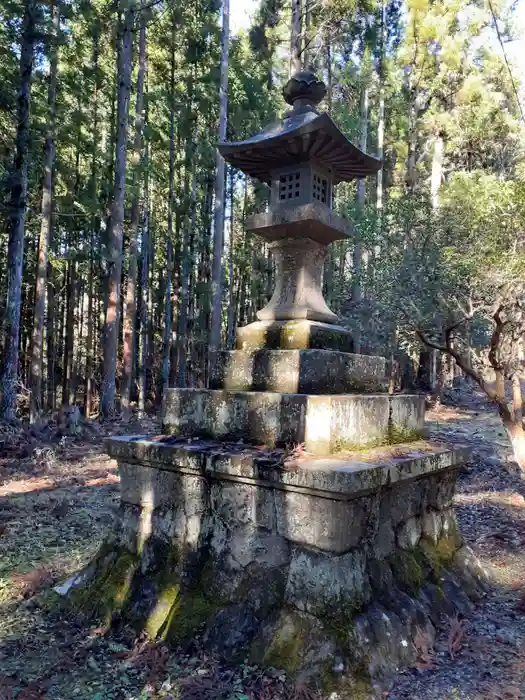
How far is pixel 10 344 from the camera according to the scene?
1014 cm

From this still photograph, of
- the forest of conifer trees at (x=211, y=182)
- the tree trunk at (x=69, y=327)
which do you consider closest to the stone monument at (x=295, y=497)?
the forest of conifer trees at (x=211, y=182)

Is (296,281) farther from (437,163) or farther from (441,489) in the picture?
(437,163)

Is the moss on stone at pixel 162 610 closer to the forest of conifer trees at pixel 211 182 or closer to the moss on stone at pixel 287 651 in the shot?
the moss on stone at pixel 287 651

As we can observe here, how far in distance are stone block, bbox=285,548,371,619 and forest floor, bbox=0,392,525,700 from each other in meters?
0.39

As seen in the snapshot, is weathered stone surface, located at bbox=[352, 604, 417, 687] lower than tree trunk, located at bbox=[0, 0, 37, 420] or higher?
lower

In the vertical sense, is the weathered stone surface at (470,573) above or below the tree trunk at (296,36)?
below

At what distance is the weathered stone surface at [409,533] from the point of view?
340cm

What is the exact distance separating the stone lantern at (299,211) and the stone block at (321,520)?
1.19 m

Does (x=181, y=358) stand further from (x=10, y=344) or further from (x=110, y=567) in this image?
(x=110, y=567)

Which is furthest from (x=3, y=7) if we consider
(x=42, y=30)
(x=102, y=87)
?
(x=102, y=87)

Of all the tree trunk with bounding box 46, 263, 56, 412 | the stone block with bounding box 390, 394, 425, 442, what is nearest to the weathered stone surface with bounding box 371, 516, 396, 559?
the stone block with bounding box 390, 394, 425, 442

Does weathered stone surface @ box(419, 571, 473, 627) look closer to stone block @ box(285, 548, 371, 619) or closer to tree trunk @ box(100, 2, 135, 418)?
stone block @ box(285, 548, 371, 619)

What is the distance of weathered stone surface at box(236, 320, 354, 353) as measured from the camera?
3607 millimetres

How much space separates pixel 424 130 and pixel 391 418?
18.6 meters
